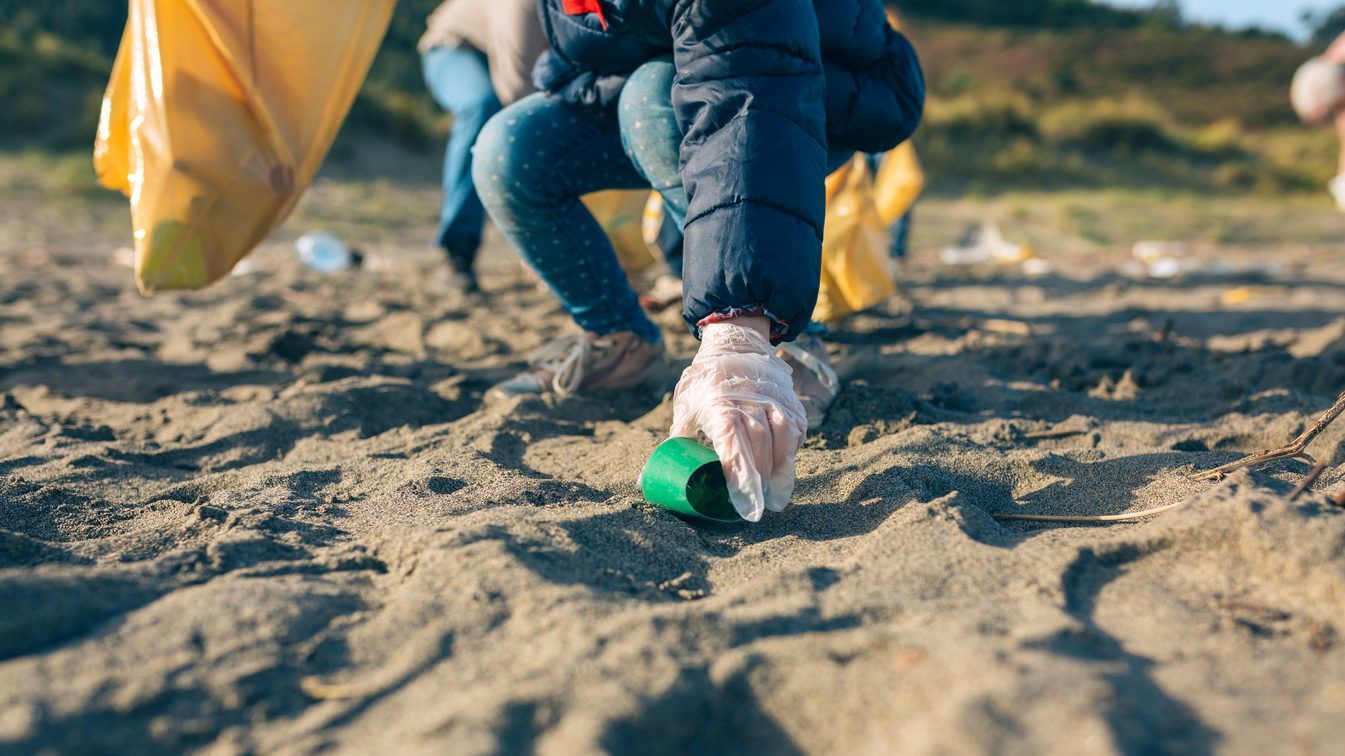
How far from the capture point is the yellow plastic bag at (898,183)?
3.87m

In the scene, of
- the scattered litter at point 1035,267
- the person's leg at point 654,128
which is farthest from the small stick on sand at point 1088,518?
the scattered litter at point 1035,267

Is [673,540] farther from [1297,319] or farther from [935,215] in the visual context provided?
[935,215]

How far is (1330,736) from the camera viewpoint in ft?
2.75

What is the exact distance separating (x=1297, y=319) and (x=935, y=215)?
5.54 m

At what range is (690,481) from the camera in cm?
137

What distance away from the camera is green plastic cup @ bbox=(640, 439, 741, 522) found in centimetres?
137

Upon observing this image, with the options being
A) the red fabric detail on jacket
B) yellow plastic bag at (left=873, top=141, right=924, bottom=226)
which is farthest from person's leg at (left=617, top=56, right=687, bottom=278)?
yellow plastic bag at (left=873, top=141, right=924, bottom=226)

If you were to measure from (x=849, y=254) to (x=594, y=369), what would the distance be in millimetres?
1006

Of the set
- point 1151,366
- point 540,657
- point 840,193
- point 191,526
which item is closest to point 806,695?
point 540,657

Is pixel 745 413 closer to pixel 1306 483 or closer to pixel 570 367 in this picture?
pixel 1306 483

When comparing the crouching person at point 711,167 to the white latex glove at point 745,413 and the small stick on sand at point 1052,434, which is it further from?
the small stick on sand at point 1052,434

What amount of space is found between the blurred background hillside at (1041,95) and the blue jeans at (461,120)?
5.93 m

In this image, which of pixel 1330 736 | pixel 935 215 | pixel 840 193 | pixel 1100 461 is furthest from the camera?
pixel 935 215

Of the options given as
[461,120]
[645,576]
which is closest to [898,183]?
[461,120]
